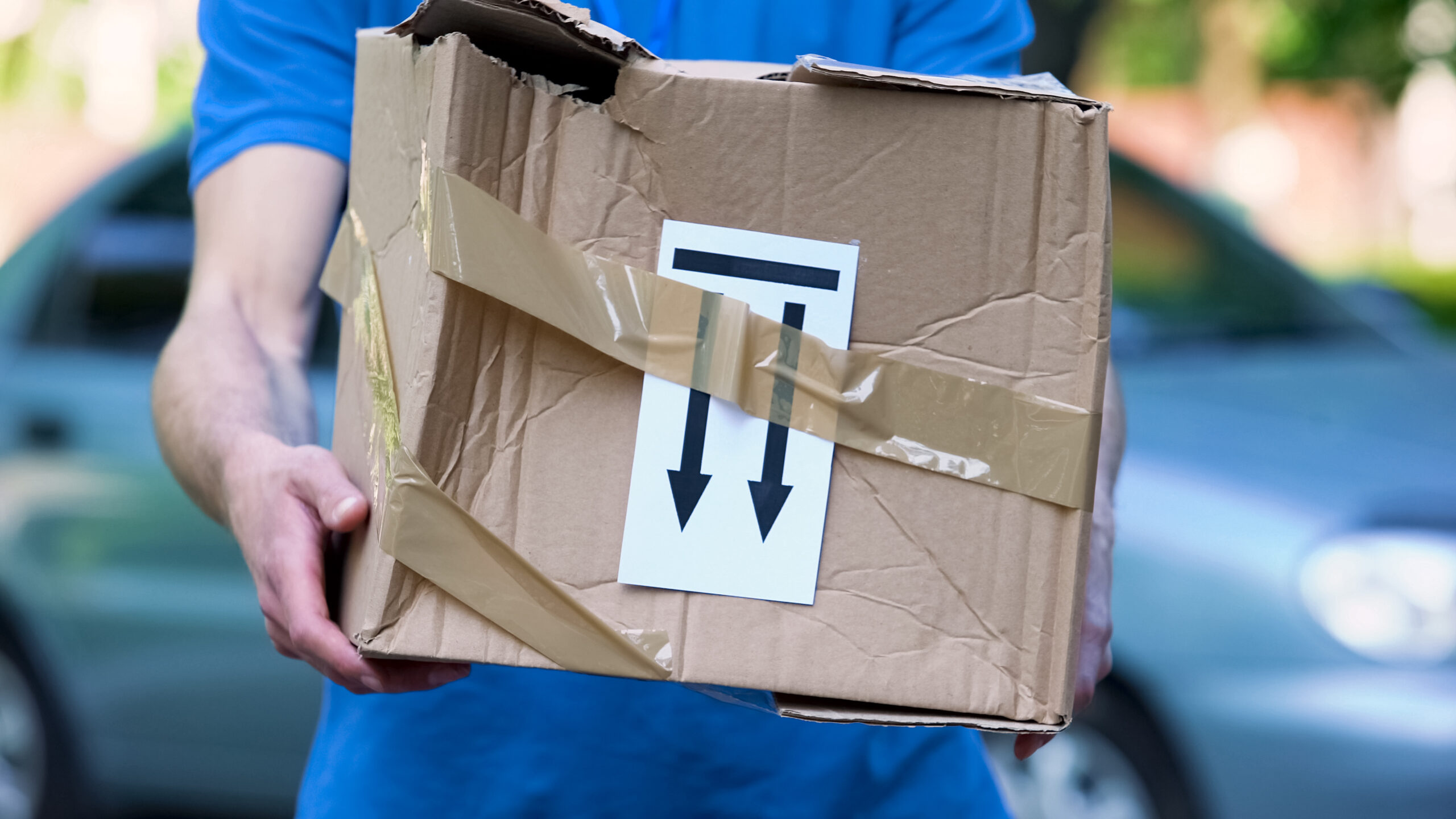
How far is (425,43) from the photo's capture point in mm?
1074

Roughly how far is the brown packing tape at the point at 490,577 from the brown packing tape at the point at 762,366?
146 millimetres

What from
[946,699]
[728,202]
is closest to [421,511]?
[728,202]

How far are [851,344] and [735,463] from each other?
0.13 m

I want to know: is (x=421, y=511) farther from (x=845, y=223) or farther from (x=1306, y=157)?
(x=1306, y=157)

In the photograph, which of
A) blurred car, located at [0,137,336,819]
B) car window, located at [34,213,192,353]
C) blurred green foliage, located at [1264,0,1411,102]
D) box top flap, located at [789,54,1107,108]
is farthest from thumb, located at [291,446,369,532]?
blurred green foliage, located at [1264,0,1411,102]

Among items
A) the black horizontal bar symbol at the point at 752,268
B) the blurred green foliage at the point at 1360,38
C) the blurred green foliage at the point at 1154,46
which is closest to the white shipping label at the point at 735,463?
the black horizontal bar symbol at the point at 752,268

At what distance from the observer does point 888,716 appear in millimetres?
1076

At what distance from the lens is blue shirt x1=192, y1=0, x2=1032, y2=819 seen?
1344mm

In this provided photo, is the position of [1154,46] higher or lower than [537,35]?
higher

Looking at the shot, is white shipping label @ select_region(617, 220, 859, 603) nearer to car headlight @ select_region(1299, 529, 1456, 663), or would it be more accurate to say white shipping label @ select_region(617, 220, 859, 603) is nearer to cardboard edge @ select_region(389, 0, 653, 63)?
cardboard edge @ select_region(389, 0, 653, 63)

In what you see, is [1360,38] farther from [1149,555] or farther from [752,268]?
[752,268]

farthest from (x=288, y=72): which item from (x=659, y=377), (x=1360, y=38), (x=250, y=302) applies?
(x=1360, y=38)

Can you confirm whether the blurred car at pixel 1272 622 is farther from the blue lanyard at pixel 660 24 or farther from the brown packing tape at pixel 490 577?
the brown packing tape at pixel 490 577

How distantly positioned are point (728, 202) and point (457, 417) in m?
0.27
